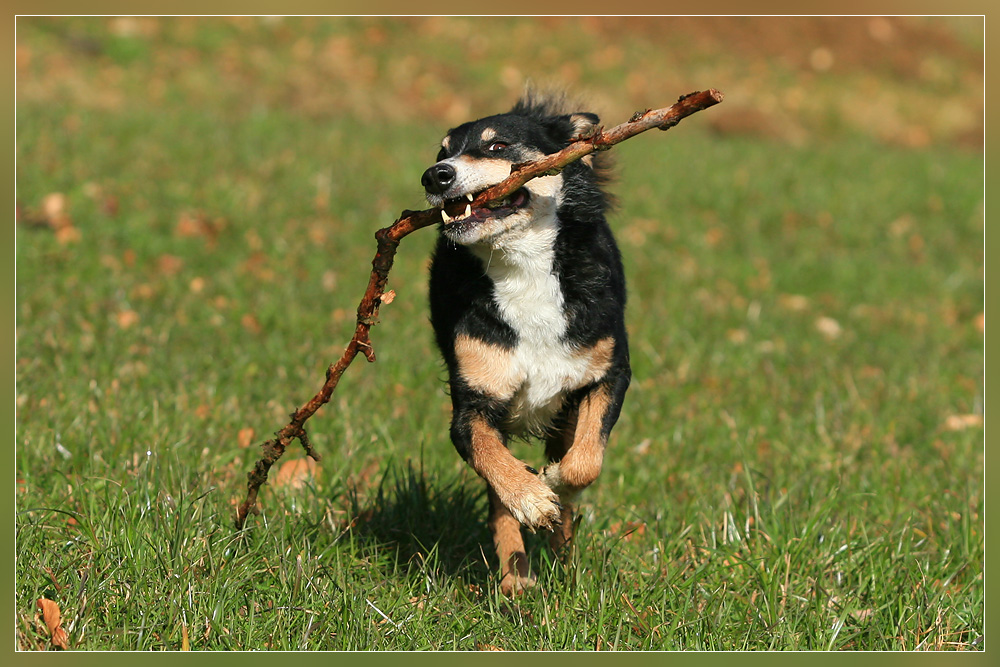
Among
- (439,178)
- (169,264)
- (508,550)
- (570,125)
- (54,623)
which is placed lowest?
(508,550)

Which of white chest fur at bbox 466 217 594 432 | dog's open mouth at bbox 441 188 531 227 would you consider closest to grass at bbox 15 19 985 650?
white chest fur at bbox 466 217 594 432

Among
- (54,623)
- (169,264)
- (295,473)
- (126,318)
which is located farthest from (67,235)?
(54,623)

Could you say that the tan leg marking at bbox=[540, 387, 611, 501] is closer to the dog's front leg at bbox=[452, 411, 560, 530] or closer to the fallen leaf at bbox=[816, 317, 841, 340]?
the dog's front leg at bbox=[452, 411, 560, 530]

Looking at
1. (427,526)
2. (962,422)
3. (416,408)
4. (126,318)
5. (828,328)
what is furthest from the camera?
(828,328)

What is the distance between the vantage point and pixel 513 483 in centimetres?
285

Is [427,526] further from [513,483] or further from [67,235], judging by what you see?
[67,235]

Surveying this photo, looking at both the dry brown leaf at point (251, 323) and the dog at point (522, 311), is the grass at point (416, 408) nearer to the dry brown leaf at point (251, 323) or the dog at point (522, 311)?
the dry brown leaf at point (251, 323)

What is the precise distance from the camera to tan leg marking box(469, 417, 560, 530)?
2.80 meters

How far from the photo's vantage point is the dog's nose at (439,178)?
291 centimetres

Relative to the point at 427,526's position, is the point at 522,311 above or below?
above

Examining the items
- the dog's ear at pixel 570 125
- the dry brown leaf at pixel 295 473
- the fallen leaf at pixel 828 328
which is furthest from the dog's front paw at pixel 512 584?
the fallen leaf at pixel 828 328

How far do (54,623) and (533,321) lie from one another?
5.50 feet

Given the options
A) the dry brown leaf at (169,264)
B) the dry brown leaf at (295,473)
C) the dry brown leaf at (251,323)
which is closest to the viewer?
the dry brown leaf at (295,473)

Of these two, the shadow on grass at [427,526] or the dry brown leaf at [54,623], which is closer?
the dry brown leaf at [54,623]
